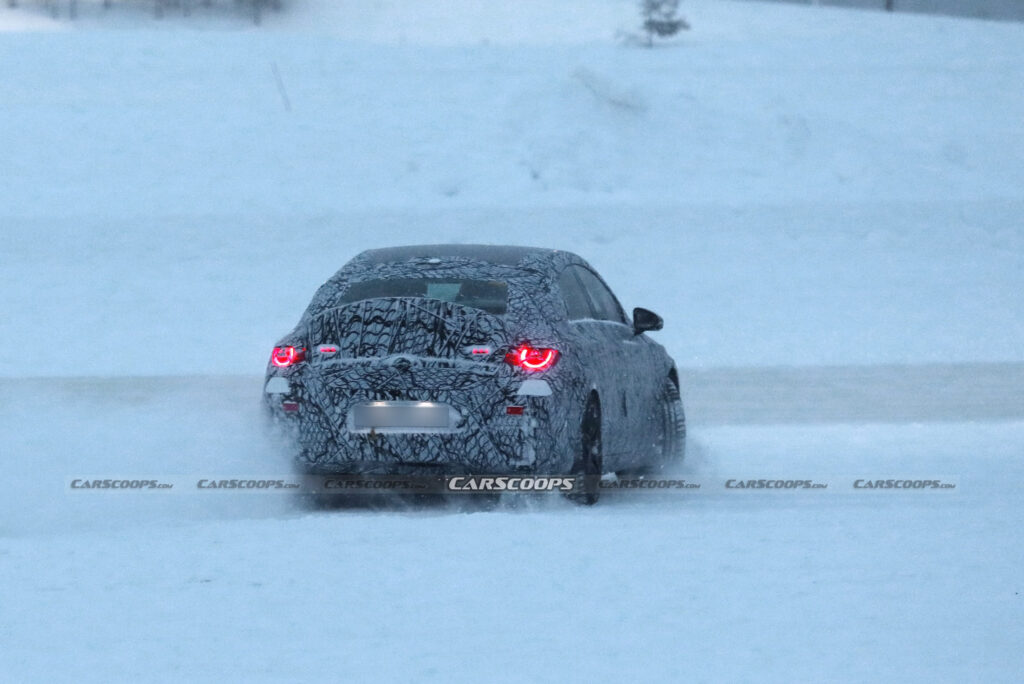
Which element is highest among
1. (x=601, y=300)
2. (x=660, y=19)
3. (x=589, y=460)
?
(x=601, y=300)

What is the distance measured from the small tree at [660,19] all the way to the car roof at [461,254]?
3552 cm

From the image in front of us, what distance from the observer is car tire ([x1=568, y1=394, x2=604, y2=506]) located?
8.90 metres

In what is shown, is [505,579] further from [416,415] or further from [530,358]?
[530,358]

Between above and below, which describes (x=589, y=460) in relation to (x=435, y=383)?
below

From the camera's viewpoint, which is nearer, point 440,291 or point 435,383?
point 435,383

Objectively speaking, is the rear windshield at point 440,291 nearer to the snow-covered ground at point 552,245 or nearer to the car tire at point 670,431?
the snow-covered ground at point 552,245

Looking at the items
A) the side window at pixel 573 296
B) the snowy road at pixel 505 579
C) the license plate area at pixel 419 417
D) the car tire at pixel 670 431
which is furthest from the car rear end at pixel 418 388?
the car tire at pixel 670 431

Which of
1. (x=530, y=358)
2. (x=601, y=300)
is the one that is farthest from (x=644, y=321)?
(x=530, y=358)

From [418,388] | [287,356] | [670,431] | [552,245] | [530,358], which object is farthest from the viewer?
[552,245]

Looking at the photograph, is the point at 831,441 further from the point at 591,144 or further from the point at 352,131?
the point at 352,131

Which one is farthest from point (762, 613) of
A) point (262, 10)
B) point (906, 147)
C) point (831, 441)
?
point (262, 10)

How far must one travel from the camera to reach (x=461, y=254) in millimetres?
9359

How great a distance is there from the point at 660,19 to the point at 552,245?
22027 mm

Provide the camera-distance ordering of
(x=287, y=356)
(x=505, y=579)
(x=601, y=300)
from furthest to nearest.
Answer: (x=601, y=300) < (x=287, y=356) < (x=505, y=579)
